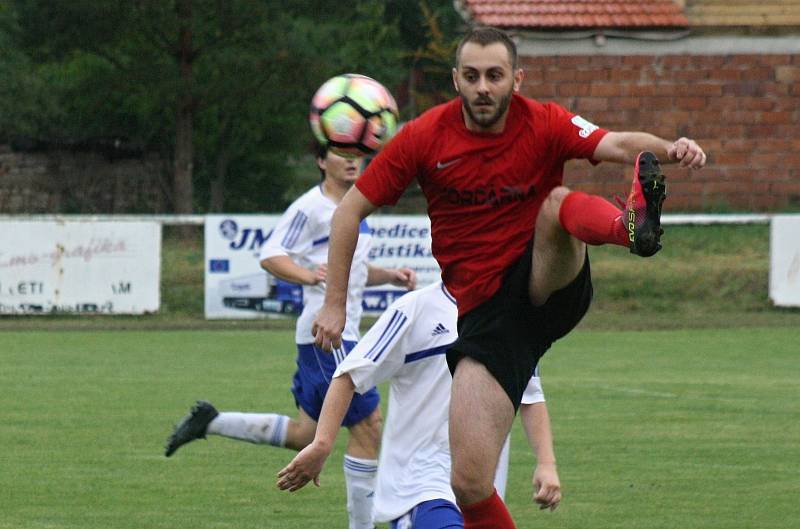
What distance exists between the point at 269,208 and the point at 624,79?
1250 centimetres

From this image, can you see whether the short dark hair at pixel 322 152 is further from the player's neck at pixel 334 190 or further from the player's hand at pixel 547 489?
the player's hand at pixel 547 489

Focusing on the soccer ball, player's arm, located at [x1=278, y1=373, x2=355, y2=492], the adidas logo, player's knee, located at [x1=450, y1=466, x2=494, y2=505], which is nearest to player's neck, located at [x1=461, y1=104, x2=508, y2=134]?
the adidas logo

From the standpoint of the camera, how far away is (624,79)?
26.0m

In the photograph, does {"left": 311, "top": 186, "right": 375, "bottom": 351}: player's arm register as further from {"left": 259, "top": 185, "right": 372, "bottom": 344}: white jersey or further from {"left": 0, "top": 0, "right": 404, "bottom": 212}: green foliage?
{"left": 0, "top": 0, "right": 404, "bottom": 212}: green foliage

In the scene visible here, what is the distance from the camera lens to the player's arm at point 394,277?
809 centimetres

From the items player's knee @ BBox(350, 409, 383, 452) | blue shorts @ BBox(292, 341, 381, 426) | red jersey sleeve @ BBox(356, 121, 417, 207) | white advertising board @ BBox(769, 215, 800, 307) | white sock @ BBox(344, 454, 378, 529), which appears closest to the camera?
red jersey sleeve @ BBox(356, 121, 417, 207)

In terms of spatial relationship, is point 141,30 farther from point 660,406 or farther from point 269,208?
point 660,406

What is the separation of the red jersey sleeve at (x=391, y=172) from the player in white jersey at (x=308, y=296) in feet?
7.42

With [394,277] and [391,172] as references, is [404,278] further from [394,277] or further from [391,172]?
[391,172]

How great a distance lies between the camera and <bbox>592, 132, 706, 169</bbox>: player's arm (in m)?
4.97

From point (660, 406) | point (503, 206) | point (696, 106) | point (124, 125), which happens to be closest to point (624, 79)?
point (696, 106)

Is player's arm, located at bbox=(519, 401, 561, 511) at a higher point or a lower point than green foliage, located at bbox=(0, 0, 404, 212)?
lower

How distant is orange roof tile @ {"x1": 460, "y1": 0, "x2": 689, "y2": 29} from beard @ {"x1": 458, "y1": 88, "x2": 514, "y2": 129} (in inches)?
796

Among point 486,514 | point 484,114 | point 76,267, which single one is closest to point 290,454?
point 486,514
